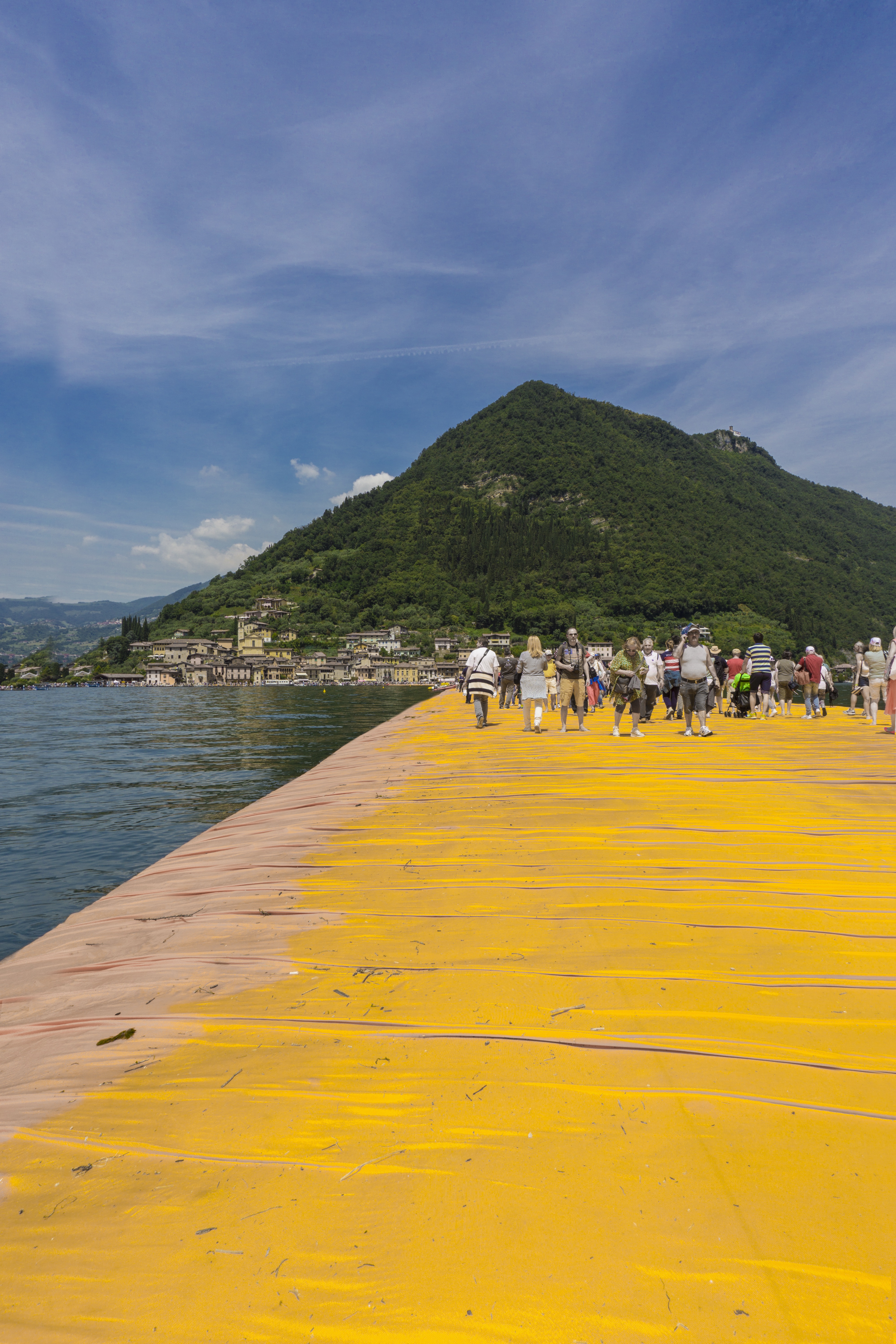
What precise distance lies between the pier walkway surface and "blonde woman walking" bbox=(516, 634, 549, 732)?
7365mm

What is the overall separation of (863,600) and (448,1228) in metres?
143

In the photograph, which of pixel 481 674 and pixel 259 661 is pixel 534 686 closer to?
A: pixel 481 674

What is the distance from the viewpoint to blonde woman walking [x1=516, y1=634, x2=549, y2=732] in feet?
37.8

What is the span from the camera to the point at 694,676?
1083 cm

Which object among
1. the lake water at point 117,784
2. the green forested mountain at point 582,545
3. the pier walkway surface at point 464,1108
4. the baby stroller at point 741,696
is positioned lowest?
the lake water at point 117,784

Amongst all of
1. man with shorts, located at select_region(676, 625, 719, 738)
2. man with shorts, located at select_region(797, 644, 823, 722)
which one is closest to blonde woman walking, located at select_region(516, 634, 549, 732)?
man with shorts, located at select_region(676, 625, 719, 738)

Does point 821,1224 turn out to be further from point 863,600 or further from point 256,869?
point 863,600

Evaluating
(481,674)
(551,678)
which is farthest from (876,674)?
(481,674)

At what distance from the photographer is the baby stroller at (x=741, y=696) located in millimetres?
14625

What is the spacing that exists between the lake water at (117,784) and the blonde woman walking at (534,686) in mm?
5655

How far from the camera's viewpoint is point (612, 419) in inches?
7234

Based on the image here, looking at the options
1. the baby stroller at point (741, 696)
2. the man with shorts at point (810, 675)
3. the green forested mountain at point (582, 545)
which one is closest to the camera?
the man with shorts at point (810, 675)

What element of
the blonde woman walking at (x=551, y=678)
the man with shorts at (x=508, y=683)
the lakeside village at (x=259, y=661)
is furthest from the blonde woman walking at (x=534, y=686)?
the lakeside village at (x=259, y=661)

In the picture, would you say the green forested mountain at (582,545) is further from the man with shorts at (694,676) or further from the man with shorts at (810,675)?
the man with shorts at (694,676)
